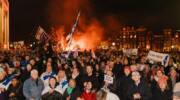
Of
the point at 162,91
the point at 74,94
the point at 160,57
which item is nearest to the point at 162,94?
the point at 162,91

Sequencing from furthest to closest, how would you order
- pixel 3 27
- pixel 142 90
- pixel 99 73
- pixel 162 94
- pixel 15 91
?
pixel 3 27 < pixel 99 73 < pixel 15 91 < pixel 142 90 < pixel 162 94

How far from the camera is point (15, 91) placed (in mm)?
11367

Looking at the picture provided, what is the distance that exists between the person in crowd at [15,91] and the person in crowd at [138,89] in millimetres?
2922

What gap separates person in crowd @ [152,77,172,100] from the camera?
32.5 feet

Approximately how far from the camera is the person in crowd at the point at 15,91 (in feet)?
36.8

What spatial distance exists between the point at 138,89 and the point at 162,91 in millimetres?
629

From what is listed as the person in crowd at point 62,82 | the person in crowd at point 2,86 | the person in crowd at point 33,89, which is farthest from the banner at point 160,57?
the person in crowd at point 2,86

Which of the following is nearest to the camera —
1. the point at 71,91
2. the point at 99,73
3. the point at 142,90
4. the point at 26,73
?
the point at 142,90

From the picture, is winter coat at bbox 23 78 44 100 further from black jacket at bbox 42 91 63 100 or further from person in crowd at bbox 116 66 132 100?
person in crowd at bbox 116 66 132 100

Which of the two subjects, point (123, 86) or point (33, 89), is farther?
point (123, 86)

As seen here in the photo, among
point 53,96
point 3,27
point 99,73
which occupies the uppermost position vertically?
point 3,27

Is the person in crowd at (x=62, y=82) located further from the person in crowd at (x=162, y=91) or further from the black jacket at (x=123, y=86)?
the person in crowd at (x=162, y=91)

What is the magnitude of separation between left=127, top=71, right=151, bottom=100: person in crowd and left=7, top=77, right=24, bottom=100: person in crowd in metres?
2.92

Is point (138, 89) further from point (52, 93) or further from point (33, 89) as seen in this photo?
point (33, 89)
